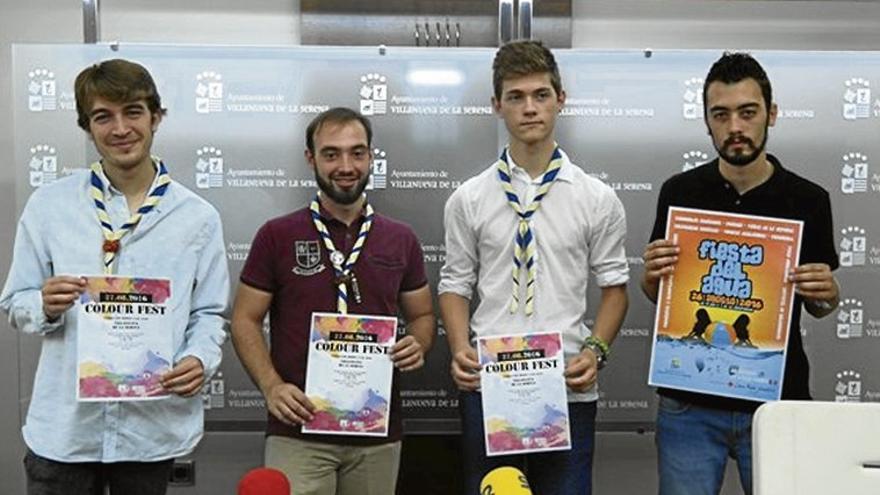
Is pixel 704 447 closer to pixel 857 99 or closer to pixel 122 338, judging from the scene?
pixel 122 338

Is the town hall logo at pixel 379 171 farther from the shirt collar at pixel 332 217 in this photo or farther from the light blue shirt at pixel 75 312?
the light blue shirt at pixel 75 312

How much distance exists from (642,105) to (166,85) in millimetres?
1928

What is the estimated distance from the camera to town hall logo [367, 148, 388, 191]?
3.53 meters

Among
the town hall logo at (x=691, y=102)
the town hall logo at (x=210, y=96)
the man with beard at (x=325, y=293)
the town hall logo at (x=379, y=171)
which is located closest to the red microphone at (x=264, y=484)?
the man with beard at (x=325, y=293)

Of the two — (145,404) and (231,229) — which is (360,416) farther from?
(231,229)

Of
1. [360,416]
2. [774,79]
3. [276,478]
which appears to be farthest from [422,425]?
[276,478]

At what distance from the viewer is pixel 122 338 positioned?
233cm

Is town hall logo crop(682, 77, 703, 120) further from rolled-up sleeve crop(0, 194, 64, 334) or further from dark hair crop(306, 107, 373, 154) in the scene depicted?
rolled-up sleeve crop(0, 194, 64, 334)

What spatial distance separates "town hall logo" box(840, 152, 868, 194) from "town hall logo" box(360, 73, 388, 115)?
74.4 inches

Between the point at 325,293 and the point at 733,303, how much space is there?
1.19 m

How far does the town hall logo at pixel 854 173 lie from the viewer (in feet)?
11.6

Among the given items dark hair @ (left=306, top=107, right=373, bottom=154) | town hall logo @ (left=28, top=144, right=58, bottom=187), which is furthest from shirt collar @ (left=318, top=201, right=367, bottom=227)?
town hall logo @ (left=28, top=144, right=58, bottom=187)

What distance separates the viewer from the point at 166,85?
3.47 m

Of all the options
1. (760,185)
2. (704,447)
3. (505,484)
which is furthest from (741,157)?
(505,484)
